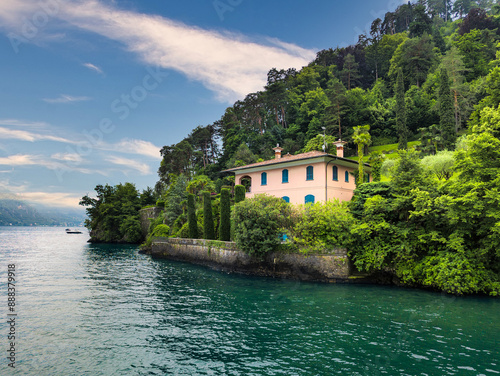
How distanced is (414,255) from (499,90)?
25.3m

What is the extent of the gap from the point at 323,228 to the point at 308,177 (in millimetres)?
8579

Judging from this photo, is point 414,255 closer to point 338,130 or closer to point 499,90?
point 499,90

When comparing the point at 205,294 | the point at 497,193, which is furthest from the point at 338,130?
the point at 205,294

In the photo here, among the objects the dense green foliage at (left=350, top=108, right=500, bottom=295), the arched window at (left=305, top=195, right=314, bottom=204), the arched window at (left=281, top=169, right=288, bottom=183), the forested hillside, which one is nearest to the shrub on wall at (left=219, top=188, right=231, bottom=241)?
the arched window at (left=281, top=169, right=288, bottom=183)

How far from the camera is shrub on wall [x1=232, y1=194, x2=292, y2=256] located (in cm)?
2422

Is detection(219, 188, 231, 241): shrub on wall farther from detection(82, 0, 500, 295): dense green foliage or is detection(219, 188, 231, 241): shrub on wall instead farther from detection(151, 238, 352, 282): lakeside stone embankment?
detection(151, 238, 352, 282): lakeside stone embankment

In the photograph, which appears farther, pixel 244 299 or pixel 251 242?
pixel 251 242

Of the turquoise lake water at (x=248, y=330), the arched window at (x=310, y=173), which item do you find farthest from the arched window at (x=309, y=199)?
the turquoise lake water at (x=248, y=330)

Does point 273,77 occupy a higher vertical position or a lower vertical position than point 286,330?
higher

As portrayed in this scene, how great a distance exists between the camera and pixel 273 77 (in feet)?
280

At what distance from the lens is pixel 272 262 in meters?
24.9

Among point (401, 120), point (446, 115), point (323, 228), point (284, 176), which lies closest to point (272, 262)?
point (323, 228)

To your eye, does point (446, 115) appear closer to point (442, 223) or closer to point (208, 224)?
point (442, 223)

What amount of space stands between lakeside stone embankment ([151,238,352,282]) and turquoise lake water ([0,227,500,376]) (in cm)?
138
